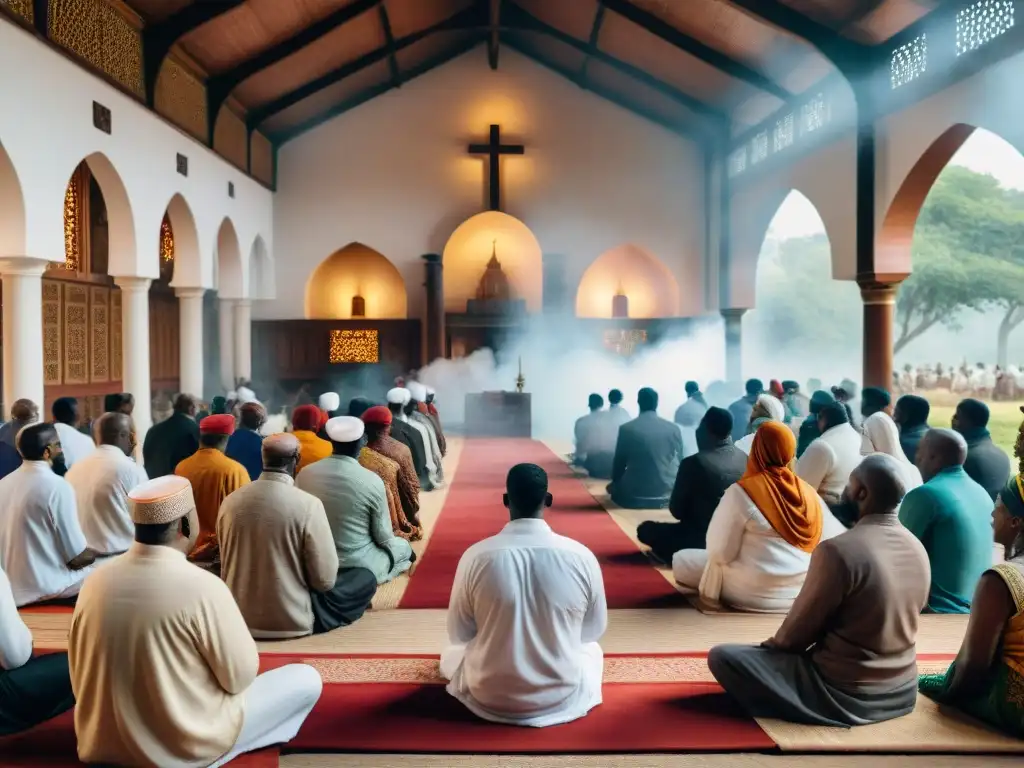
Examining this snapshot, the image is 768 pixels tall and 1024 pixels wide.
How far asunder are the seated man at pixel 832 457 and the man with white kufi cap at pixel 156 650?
12.4 feet

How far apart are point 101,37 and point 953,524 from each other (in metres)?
8.37

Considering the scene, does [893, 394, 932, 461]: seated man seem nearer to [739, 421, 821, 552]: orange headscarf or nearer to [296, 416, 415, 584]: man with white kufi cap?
[739, 421, 821, 552]: orange headscarf

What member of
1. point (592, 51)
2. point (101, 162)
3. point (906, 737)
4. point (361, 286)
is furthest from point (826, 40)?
point (361, 286)

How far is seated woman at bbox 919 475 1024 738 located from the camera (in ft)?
9.55

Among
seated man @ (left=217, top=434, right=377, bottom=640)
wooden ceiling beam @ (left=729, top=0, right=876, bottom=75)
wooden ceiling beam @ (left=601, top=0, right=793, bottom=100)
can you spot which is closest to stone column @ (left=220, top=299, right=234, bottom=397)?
wooden ceiling beam @ (left=601, top=0, right=793, bottom=100)

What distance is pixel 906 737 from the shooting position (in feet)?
10.2

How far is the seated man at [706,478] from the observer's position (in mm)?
5391

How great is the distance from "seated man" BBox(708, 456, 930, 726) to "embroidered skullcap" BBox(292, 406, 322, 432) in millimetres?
3258

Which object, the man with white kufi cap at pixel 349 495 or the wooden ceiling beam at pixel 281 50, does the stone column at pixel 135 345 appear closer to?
the wooden ceiling beam at pixel 281 50

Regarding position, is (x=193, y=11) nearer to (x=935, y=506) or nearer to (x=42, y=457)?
(x=42, y=457)

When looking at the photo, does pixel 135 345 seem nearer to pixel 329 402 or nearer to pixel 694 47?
pixel 329 402

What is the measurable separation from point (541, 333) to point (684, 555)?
1208 cm

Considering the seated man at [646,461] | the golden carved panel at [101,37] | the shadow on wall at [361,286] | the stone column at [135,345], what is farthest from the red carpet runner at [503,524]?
the shadow on wall at [361,286]

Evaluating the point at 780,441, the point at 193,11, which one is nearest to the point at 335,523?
the point at 780,441
